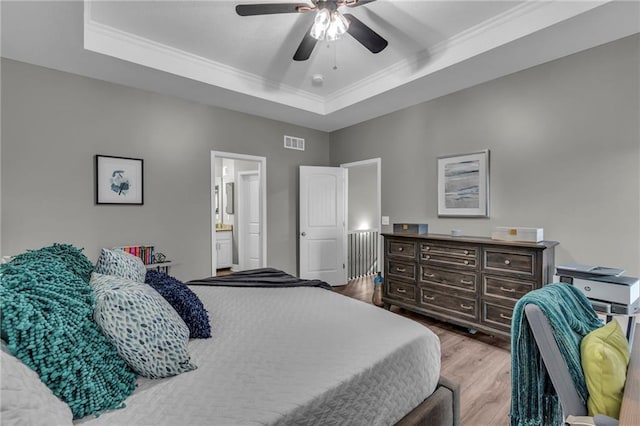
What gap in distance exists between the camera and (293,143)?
502 centimetres

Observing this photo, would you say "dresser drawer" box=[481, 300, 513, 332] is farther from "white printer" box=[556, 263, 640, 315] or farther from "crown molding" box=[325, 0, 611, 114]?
"crown molding" box=[325, 0, 611, 114]

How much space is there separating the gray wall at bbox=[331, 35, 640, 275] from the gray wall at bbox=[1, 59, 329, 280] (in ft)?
8.93

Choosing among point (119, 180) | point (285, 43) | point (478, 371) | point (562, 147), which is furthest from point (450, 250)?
point (119, 180)

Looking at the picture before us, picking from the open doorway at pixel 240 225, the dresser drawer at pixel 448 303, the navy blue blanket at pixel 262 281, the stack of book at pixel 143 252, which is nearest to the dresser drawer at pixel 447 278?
the dresser drawer at pixel 448 303

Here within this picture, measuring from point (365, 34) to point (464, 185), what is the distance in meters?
2.11

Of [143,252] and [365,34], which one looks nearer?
[365,34]

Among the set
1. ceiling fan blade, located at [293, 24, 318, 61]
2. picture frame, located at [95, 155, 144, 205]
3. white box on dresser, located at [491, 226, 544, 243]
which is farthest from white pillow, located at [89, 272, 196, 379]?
white box on dresser, located at [491, 226, 544, 243]

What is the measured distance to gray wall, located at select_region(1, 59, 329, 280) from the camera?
2.90 m

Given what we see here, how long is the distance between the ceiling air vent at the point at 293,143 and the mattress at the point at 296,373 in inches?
139

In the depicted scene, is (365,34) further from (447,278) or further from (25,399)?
(25,399)

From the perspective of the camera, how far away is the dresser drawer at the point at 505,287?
2.76 m

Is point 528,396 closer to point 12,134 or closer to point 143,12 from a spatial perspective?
point 143,12

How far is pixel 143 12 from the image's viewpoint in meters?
2.59

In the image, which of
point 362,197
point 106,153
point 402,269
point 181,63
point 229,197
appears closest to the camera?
point 181,63
